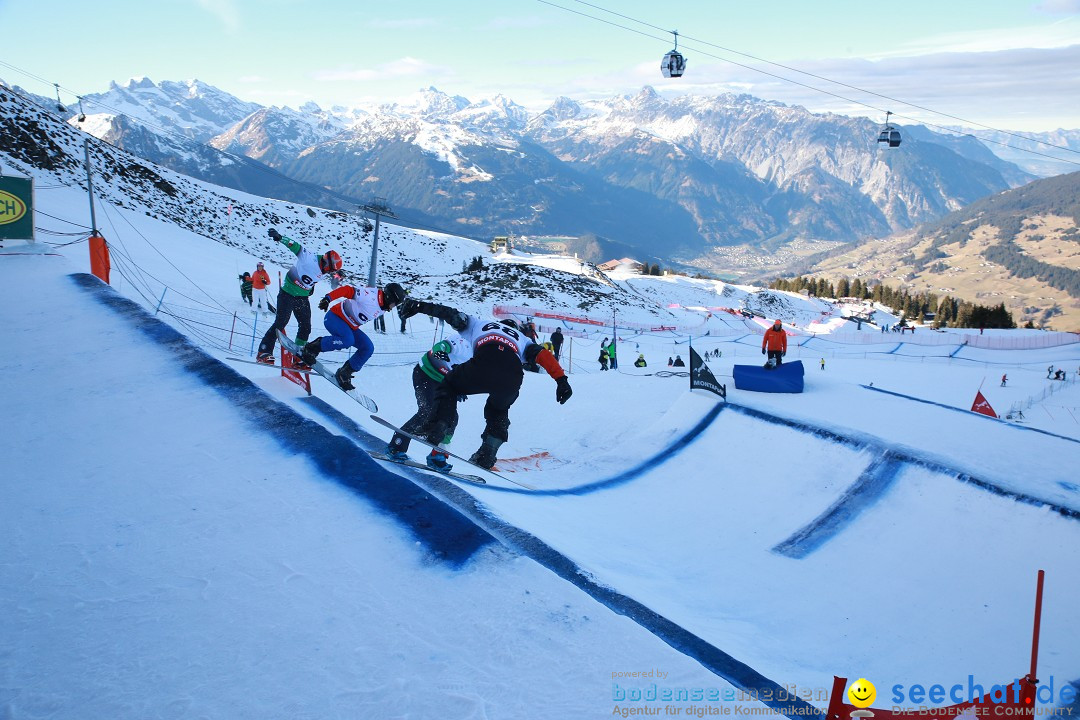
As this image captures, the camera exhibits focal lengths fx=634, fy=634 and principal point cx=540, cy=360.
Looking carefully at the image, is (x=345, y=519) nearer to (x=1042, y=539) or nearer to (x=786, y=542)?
(x=786, y=542)

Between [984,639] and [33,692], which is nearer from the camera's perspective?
[33,692]

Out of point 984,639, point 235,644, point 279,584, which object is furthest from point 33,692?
point 984,639

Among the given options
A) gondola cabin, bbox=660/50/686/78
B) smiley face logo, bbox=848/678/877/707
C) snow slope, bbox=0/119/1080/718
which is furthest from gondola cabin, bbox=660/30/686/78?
smiley face logo, bbox=848/678/877/707

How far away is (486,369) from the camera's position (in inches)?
272

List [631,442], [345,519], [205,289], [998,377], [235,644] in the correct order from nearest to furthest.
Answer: [235,644], [345,519], [631,442], [205,289], [998,377]

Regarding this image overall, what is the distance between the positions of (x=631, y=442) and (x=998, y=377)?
2673 cm

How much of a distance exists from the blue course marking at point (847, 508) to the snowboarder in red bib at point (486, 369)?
3429 mm

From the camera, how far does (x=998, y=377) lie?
29781mm

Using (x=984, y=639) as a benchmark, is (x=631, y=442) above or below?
below

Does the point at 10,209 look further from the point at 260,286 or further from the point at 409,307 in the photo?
the point at 409,307

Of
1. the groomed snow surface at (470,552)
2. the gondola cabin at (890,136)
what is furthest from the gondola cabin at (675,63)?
the groomed snow surface at (470,552)

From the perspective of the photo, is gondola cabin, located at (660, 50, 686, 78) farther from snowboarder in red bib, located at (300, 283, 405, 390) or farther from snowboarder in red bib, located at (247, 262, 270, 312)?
snowboarder in red bib, located at (300, 283, 405, 390)

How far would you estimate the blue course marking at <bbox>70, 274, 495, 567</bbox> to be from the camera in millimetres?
→ 5051

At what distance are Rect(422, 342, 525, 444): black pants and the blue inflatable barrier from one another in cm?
816
